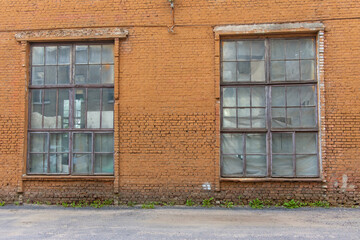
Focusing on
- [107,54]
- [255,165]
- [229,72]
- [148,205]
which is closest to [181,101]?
[229,72]

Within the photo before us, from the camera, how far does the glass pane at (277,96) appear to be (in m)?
7.09

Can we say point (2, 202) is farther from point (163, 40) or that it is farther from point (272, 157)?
point (272, 157)

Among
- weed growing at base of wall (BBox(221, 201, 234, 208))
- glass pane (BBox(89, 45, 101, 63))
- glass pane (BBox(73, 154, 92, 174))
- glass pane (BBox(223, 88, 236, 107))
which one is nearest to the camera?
weed growing at base of wall (BBox(221, 201, 234, 208))

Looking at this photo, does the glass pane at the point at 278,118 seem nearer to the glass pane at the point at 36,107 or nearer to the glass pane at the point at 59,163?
the glass pane at the point at 59,163

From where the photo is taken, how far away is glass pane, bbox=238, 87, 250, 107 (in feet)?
23.4

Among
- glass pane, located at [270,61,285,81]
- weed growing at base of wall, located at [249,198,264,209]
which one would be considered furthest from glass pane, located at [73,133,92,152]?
glass pane, located at [270,61,285,81]

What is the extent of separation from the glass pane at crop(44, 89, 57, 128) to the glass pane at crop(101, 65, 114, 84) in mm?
1360

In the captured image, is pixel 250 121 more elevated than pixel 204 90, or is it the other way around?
pixel 204 90

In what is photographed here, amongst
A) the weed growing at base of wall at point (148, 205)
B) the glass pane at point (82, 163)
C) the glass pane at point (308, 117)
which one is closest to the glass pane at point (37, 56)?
the glass pane at point (82, 163)

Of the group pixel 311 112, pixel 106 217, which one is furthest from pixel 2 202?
pixel 311 112

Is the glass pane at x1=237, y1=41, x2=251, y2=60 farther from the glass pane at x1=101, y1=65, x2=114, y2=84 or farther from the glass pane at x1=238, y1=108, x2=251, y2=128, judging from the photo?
the glass pane at x1=101, y1=65, x2=114, y2=84

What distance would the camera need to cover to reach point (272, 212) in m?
6.47

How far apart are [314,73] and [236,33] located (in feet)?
6.99

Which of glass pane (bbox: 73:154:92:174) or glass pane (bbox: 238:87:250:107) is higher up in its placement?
glass pane (bbox: 238:87:250:107)
